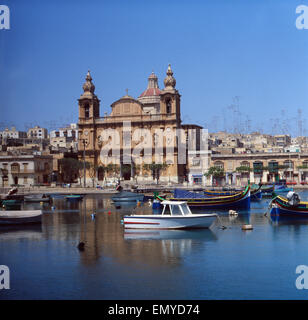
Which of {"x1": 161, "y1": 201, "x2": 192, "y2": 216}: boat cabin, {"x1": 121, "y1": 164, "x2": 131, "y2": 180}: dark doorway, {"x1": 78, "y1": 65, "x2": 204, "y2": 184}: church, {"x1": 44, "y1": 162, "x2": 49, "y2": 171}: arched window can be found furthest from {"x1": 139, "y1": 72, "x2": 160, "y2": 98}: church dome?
{"x1": 161, "y1": 201, "x2": 192, "y2": 216}: boat cabin

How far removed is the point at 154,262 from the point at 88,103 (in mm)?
67678

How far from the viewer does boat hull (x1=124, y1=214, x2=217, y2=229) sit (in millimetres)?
30562

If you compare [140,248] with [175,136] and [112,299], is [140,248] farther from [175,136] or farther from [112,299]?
[175,136]

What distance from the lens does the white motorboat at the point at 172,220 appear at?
30578 mm

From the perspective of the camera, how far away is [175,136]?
273ft

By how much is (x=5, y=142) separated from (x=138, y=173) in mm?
35122

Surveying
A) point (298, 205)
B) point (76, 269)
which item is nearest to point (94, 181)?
point (298, 205)

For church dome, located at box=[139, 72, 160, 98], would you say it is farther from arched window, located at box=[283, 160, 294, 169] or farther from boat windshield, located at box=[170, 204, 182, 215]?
boat windshield, located at box=[170, 204, 182, 215]

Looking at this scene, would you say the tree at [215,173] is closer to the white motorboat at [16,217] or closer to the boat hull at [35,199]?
the boat hull at [35,199]

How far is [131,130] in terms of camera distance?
282ft

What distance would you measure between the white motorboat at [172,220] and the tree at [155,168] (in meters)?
49.4

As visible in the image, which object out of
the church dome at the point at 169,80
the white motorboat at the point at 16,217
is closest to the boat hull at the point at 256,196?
the church dome at the point at 169,80

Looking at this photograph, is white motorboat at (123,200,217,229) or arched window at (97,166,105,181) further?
arched window at (97,166,105,181)

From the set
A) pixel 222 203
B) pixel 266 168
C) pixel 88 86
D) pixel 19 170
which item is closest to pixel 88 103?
pixel 88 86
